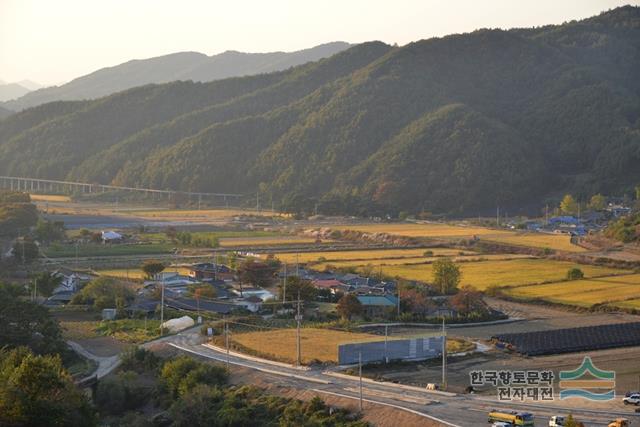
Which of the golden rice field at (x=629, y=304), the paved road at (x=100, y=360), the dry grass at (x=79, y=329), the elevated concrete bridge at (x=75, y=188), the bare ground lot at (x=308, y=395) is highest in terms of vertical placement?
the elevated concrete bridge at (x=75, y=188)

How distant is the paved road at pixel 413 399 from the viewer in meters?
15.7

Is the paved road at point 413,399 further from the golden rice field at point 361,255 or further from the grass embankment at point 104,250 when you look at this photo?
the grass embankment at point 104,250

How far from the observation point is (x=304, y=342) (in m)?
22.2

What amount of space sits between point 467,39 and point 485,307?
76.8 meters

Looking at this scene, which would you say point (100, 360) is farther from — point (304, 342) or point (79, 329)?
point (304, 342)

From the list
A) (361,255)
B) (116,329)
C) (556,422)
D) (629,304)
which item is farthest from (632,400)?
(361,255)

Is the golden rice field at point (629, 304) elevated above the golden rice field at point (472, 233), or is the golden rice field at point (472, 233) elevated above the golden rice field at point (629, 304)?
the golden rice field at point (472, 233)

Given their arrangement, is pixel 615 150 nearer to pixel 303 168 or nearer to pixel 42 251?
pixel 303 168

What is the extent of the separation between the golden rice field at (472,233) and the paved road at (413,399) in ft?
72.1

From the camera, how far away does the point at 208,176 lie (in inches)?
3029

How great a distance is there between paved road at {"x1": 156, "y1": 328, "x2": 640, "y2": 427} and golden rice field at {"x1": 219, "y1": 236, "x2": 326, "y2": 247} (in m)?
21.1

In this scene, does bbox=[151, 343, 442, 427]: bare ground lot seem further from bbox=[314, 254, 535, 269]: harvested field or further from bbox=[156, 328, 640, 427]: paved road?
bbox=[314, 254, 535, 269]: harvested field

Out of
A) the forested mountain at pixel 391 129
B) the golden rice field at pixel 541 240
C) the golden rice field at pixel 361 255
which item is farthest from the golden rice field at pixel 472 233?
the forested mountain at pixel 391 129

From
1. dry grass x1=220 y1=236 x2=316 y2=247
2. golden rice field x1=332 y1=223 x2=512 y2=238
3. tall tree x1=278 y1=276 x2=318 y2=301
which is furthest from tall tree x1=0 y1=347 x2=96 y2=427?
golden rice field x1=332 y1=223 x2=512 y2=238
